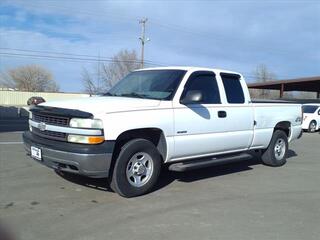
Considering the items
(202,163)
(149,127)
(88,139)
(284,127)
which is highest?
(149,127)

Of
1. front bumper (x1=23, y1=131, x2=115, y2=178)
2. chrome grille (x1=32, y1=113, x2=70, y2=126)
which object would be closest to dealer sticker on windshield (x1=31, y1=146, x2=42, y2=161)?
front bumper (x1=23, y1=131, x2=115, y2=178)

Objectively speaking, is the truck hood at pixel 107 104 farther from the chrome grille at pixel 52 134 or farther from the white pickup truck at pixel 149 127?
the chrome grille at pixel 52 134

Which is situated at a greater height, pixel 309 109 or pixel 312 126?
pixel 309 109

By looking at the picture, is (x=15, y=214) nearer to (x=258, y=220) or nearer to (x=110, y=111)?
(x=110, y=111)

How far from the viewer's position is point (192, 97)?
272 inches

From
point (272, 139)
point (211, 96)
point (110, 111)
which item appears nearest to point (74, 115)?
point (110, 111)

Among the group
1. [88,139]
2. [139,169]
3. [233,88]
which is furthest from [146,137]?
[233,88]

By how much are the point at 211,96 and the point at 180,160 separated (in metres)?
1.33

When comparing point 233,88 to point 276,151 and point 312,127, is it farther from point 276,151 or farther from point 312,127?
point 312,127

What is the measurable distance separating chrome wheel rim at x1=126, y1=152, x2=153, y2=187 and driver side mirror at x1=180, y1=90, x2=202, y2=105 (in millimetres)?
1100

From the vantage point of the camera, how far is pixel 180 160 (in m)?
7.09

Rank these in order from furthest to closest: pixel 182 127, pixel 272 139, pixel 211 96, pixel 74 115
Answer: pixel 272 139, pixel 211 96, pixel 182 127, pixel 74 115

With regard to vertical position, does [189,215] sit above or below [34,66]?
below

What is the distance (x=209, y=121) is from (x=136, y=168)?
1.64 m
